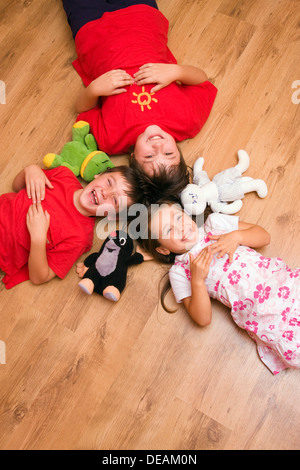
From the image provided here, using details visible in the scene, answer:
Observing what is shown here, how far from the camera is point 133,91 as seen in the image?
133cm

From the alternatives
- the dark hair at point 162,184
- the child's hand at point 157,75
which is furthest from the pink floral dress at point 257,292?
the child's hand at point 157,75

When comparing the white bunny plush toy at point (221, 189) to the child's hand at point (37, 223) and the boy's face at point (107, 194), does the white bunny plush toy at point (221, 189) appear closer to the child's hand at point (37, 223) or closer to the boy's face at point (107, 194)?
the boy's face at point (107, 194)

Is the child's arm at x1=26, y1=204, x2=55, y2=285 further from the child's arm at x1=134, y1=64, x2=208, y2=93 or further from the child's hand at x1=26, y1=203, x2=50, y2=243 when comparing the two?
the child's arm at x1=134, y1=64, x2=208, y2=93

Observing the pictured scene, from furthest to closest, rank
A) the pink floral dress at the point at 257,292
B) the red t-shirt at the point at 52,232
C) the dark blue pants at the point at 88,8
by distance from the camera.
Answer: the dark blue pants at the point at 88,8
the red t-shirt at the point at 52,232
the pink floral dress at the point at 257,292

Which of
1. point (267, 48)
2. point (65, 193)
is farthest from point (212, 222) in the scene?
point (267, 48)

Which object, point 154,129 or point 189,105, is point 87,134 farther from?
point 189,105

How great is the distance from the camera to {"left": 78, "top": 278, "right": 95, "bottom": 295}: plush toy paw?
1.21 meters

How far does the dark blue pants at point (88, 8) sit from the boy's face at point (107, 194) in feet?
1.95

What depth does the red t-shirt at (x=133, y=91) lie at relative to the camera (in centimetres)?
132

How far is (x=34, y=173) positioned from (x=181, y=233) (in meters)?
0.50

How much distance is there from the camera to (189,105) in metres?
1.35

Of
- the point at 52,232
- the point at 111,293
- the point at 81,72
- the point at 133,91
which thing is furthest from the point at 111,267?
the point at 81,72

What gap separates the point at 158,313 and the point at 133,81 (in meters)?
0.77

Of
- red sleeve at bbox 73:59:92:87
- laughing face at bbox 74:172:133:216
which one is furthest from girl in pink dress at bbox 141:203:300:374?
red sleeve at bbox 73:59:92:87
